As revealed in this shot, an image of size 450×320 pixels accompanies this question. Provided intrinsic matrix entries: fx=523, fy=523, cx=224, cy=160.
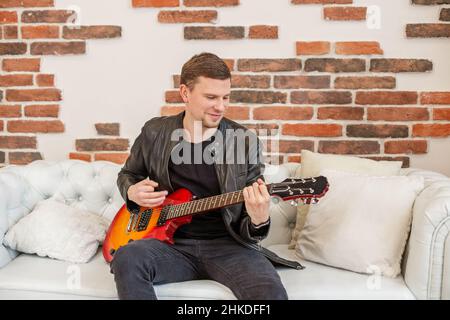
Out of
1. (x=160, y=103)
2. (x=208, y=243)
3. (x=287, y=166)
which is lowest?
(x=208, y=243)

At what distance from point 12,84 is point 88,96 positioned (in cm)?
41

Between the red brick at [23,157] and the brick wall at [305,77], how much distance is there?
0.31 metres

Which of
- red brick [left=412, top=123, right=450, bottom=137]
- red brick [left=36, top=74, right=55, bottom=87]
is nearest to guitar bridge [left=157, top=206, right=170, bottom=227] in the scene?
red brick [left=36, top=74, right=55, bottom=87]

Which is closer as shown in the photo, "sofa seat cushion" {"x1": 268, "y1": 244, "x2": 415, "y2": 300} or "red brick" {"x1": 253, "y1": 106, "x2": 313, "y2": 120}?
"sofa seat cushion" {"x1": 268, "y1": 244, "x2": 415, "y2": 300}

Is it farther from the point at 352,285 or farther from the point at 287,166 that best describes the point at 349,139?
the point at 352,285

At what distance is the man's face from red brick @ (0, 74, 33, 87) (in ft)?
3.67

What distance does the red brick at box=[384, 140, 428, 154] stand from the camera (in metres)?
2.54

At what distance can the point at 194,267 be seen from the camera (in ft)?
6.27

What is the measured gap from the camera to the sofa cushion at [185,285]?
180 centimetres

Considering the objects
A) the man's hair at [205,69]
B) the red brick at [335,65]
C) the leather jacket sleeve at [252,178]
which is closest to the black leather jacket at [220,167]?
the leather jacket sleeve at [252,178]

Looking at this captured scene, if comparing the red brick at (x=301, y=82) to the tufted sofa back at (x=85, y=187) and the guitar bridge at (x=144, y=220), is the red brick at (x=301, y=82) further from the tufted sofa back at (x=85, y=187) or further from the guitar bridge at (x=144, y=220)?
the guitar bridge at (x=144, y=220)

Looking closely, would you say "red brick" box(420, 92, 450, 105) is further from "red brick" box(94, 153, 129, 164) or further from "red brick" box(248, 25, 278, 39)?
"red brick" box(94, 153, 129, 164)

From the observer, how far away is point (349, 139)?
2561 mm
